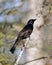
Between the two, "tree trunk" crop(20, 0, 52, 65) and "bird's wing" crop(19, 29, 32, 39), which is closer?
"tree trunk" crop(20, 0, 52, 65)

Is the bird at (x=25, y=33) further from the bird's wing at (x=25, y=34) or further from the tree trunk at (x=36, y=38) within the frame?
the tree trunk at (x=36, y=38)

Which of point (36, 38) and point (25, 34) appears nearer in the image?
point (36, 38)

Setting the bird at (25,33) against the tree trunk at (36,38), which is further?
the bird at (25,33)

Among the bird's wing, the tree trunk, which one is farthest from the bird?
the tree trunk

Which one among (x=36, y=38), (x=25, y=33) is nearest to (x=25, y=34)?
(x=25, y=33)

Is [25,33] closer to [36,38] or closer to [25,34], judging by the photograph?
[25,34]

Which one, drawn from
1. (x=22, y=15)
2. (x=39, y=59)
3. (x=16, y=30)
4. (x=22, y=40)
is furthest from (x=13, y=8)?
(x=22, y=15)

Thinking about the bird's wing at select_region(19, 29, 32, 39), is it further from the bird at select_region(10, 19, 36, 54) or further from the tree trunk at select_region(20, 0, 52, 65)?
the tree trunk at select_region(20, 0, 52, 65)

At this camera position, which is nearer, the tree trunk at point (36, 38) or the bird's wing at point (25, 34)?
the tree trunk at point (36, 38)

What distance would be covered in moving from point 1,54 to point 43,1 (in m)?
1.06

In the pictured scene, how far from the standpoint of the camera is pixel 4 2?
29.6 feet

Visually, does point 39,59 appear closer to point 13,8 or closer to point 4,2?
point 13,8

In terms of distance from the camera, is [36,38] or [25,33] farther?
[25,33]

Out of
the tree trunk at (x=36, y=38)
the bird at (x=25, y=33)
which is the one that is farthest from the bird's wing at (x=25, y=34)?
the tree trunk at (x=36, y=38)
